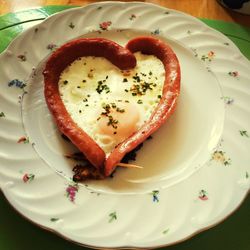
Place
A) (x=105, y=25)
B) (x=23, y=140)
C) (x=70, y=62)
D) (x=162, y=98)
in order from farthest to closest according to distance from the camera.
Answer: (x=105, y=25)
(x=70, y=62)
(x=162, y=98)
(x=23, y=140)

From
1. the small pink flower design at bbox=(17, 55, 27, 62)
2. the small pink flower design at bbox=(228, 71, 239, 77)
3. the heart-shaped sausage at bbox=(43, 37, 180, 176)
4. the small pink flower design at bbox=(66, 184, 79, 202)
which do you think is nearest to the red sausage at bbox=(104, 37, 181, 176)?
the heart-shaped sausage at bbox=(43, 37, 180, 176)

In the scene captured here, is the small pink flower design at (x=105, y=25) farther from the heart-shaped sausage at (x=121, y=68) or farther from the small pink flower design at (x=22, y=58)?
the small pink flower design at (x=22, y=58)

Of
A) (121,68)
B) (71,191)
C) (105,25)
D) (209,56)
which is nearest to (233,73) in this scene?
(209,56)

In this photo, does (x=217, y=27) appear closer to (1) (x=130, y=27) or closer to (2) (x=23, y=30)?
(1) (x=130, y=27)

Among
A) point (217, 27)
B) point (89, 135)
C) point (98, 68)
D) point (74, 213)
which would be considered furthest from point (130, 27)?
point (74, 213)

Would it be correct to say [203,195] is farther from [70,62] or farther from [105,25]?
[105,25]

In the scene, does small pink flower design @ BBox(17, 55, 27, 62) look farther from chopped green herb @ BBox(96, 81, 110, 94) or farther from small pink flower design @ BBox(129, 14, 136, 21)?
small pink flower design @ BBox(129, 14, 136, 21)

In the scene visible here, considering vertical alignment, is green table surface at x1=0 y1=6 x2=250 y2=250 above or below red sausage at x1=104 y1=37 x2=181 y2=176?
below
